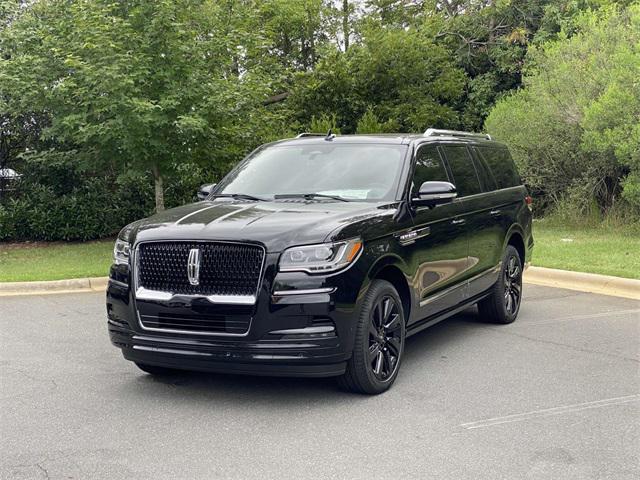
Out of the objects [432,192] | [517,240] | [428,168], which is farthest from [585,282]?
[432,192]

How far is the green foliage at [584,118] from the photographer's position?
13883mm

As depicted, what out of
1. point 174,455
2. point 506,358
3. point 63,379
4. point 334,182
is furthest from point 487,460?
point 63,379

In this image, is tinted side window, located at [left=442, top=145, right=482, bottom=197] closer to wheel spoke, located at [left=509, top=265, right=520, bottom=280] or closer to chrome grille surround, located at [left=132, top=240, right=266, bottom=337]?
wheel spoke, located at [left=509, top=265, right=520, bottom=280]

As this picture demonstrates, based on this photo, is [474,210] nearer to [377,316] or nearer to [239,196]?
[377,316]

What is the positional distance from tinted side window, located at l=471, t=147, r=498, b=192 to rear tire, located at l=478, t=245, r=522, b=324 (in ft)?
2.44

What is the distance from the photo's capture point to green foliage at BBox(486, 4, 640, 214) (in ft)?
45.5

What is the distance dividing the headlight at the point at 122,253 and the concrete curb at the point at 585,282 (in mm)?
6505

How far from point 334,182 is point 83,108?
7997 mm

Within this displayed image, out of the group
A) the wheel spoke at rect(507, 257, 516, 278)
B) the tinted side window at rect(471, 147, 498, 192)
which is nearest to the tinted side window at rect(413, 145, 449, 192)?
the tinted side window at rect(471, 147, 498, 192)

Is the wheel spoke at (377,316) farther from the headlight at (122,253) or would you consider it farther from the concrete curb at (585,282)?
the concrete curb at (585,282)

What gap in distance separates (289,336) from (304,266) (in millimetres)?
472

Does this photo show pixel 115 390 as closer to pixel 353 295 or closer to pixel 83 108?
pixel 353 295

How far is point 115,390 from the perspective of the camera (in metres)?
5.40

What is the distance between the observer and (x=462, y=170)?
7.01 meters
